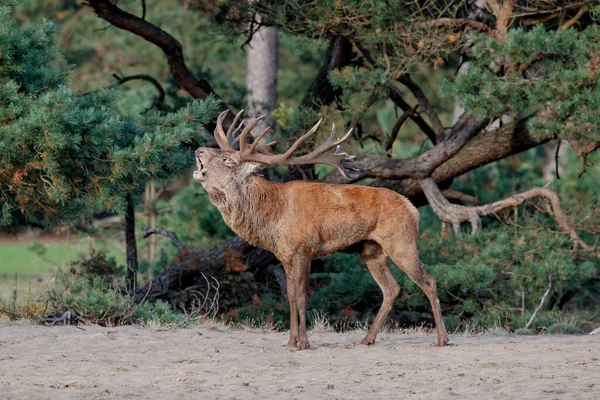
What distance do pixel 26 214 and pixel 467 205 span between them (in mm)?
7327

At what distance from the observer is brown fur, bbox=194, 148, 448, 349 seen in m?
9.70

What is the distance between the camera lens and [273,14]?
48.1ft

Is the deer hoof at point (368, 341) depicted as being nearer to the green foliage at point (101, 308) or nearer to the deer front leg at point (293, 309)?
the deer front leg at point (293, 309)

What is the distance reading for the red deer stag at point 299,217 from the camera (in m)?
9.70

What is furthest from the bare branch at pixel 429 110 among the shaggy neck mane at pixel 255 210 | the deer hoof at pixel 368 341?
the deer hoof at pixel 368 341

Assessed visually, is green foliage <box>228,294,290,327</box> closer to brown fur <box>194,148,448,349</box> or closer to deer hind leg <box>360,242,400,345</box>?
deer hind leg <box>360,242,400,345</box>

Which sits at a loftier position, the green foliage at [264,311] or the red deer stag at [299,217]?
the red deer stag at [299,217]

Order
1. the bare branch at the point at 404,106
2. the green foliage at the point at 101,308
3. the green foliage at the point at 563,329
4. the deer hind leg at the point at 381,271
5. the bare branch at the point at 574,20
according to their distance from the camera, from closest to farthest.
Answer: the deer hind leg at the point at 381,271 < the green foliage at the point at 101,308 < the green foliage at the point at 563,329 < the bare branch at the point at 574,20 < the bare branch at the point at 404,106

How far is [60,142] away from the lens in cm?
1098

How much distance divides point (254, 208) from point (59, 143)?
2.58m

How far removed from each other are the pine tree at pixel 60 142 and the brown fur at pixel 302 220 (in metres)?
2.22

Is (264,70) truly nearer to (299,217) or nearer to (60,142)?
(60,142)

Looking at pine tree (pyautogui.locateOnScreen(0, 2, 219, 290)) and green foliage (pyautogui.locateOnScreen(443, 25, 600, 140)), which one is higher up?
green foliage (pyautogui.locateOnScreen(443, 25, 600, 140))

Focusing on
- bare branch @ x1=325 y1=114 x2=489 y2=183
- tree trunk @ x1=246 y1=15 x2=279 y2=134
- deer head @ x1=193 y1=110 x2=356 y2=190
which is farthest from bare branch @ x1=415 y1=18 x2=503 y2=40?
tree trunk @ x1=246 y1=15 x2=279 y2=134
